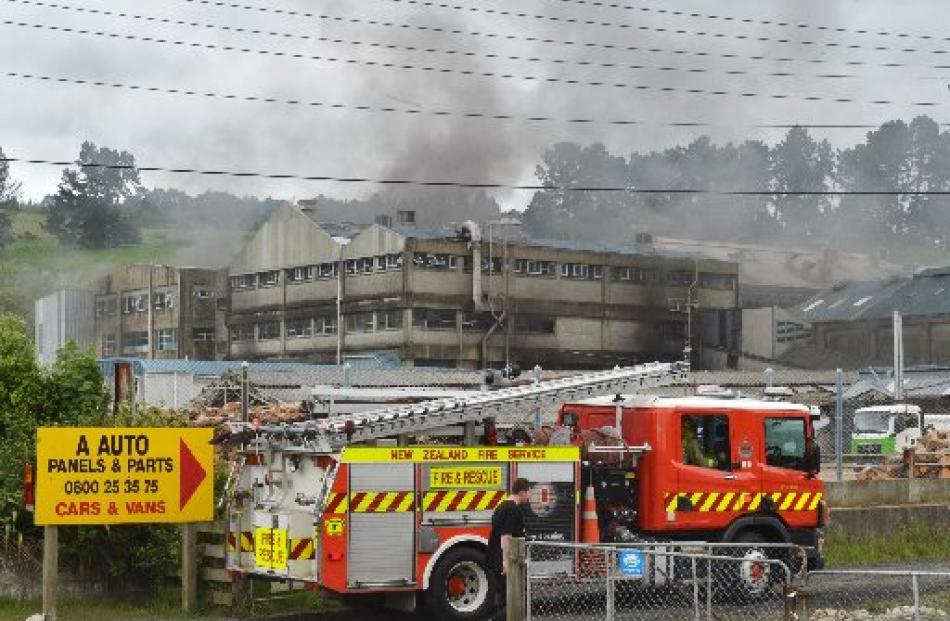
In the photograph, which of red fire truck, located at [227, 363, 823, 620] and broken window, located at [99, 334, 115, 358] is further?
broken window, located at [99, 334, 115, 358]

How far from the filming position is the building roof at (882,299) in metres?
75.2

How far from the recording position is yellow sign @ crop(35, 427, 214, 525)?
15773 mm

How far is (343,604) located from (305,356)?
2230 inches

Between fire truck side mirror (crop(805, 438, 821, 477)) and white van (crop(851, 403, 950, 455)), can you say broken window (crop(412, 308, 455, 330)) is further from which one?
fire truck side mirror (crop(805, 438, 821, 477))

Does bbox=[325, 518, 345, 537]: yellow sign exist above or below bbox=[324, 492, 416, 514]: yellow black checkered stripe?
below

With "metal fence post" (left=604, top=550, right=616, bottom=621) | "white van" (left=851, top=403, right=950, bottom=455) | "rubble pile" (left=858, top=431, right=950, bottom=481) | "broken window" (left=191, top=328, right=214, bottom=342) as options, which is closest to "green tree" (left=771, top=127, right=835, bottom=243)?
"broken window" (left=191, top=328, right=214, bottom=342)

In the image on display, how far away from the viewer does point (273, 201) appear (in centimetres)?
9231

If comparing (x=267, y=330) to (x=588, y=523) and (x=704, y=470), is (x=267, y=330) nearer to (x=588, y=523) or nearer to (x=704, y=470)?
(x=704, y=470)

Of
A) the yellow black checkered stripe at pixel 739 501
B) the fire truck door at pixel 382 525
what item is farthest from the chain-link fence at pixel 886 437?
the fire truck door at pixel 382 525

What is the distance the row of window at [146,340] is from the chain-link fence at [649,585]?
63.8 m

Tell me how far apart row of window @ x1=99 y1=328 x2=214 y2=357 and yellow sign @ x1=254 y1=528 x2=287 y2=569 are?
63.4 m

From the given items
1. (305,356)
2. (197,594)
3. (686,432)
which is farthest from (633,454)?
(305,356)

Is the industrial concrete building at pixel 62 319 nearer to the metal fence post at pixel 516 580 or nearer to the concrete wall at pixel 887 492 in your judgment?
the concrete wall at pixel 887 492

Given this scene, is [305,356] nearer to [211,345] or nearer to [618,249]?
[211,345]
